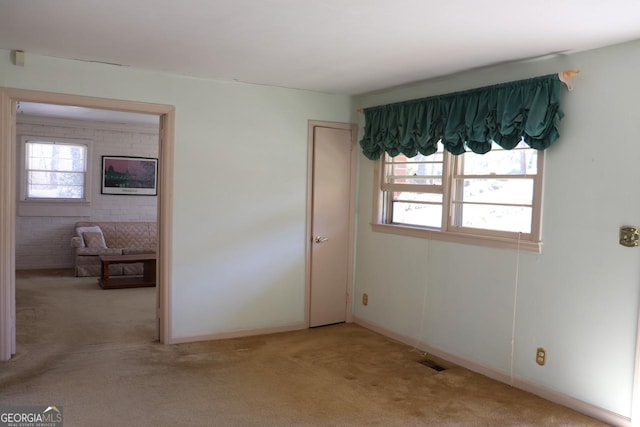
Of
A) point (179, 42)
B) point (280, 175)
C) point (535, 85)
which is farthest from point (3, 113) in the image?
point (535, 85)

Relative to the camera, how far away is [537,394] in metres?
3.46

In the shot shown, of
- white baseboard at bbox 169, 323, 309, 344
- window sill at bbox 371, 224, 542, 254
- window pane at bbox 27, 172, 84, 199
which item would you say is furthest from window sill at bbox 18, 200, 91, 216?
window sill at bbox 371, 224, 542, 254

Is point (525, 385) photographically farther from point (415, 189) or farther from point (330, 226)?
point (330, 226)

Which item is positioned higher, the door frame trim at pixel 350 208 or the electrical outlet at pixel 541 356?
the door frame trim at pixel 350 208

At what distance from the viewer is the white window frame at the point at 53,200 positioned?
759cm

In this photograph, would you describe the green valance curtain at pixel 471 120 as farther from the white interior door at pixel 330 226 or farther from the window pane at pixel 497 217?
the window pane at pixel 497 217

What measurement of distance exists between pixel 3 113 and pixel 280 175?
2.25 metres

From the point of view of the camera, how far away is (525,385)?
354 centimetres

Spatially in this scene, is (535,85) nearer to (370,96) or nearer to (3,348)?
(370,96)

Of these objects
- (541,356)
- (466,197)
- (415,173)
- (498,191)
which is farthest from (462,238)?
(541,356)

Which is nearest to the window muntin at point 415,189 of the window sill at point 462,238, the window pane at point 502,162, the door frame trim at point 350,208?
the window sill at point 462,238

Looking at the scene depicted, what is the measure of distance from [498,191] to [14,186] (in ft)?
11.9

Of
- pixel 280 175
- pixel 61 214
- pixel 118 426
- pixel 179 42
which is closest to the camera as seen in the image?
pixel 118 426

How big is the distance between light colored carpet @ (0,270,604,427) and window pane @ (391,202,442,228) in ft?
3.65
